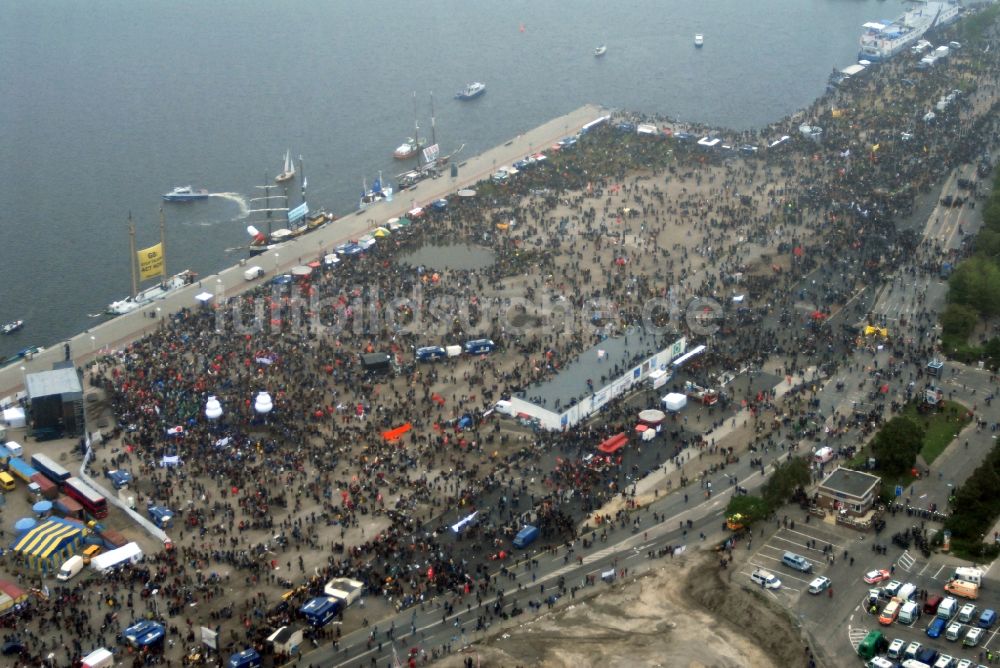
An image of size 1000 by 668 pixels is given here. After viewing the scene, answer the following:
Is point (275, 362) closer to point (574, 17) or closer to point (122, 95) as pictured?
point (122, 95)

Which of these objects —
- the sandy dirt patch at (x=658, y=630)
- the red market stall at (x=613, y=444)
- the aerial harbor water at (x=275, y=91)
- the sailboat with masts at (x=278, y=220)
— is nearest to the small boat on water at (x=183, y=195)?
the aerial harbor water at (x=275, y=91)

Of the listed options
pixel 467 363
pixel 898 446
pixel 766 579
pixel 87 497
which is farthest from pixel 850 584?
pixel 87 497

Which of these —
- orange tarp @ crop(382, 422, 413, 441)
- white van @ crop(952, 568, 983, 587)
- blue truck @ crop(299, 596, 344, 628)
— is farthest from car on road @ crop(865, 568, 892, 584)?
orange tarp @ crop(382, 422, 413, 441)

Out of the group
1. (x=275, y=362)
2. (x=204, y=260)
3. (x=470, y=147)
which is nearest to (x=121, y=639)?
(x=275, y=362)

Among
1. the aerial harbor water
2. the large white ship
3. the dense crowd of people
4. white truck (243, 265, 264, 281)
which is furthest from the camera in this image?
the large white ship

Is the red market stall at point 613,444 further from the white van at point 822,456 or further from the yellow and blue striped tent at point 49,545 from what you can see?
the yellow and blue striped tent at point 49,545

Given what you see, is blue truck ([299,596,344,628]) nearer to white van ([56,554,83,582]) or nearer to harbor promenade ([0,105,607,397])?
white van ([56,554,83,582])
